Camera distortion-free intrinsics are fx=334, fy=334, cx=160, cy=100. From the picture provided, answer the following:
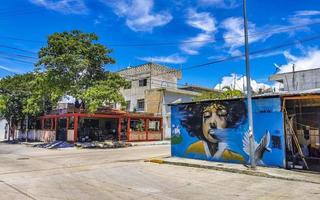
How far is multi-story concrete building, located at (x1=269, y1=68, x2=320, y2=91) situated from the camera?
30.3 meters

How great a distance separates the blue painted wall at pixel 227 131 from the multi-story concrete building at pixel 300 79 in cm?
1548

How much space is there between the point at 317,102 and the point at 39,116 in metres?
32.0

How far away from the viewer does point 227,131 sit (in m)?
17.1

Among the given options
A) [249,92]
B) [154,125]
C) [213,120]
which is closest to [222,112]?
[213,120]

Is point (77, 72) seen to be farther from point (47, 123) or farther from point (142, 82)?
point (142, 82)

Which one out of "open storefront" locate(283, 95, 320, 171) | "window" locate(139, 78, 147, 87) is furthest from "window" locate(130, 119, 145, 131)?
"open storefront" locate(283, 95, 320, 171)

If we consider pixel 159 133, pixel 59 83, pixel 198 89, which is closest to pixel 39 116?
pixel 59 83

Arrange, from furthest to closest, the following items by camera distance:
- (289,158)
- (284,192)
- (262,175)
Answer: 1. (289,158)
2. (262,175)
3. (284,192)

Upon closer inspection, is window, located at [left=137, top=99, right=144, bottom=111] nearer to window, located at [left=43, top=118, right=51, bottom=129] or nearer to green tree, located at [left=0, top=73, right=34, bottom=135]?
window, located at [left=43, top=118, right=51, bottom=129]

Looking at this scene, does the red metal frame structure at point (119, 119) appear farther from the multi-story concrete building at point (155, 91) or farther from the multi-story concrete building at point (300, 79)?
the multi-story concrete building at point (300, 79)

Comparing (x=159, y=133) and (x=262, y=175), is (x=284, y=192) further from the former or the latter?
(x=159, y=133)

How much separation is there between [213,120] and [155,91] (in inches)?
1042

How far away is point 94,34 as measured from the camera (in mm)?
34562

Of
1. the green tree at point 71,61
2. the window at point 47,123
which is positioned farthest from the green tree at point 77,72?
the window at point 47,123
